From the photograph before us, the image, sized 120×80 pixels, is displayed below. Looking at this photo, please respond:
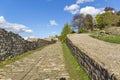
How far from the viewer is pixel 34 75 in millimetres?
8688

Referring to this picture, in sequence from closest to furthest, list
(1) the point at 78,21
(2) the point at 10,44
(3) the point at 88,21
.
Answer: (2) the point at 10,44
(3) the point at 88,21
(1) the point at 78,21

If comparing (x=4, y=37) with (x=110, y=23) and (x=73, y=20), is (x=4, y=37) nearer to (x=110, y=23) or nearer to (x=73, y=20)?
(x=110, y=23)

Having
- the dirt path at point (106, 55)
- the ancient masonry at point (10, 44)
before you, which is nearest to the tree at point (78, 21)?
the ancient masonry at point (10, 44)

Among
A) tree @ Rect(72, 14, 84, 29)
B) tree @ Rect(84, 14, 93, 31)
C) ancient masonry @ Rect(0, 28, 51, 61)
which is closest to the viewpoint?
ancient masonry @ Rect(0, 28, 51, 61)

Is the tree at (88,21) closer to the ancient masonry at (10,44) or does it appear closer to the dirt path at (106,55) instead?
the ancient masonry at (10,44)

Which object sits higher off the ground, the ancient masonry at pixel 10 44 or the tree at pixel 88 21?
the tree at pixel 88 21

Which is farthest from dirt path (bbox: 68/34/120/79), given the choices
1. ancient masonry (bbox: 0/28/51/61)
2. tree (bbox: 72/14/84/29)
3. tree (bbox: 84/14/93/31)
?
tree (bbox: 72/14/84/29)

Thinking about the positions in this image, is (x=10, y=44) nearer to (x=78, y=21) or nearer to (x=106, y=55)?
(x=106, y=55)

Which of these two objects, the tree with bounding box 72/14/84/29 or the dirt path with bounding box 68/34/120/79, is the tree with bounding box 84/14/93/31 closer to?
the tree with bounding box 72/14/84/29

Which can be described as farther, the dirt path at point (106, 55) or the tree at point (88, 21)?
the tree at point (88, 21)

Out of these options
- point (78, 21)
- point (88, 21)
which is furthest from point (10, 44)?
point (78, 21)

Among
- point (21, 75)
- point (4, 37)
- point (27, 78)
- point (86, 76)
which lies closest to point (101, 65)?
point (86, 76)

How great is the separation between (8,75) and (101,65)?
4.20m

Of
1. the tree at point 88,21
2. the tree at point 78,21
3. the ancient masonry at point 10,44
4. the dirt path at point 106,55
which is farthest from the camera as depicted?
the tree at point 78,21
